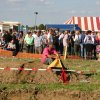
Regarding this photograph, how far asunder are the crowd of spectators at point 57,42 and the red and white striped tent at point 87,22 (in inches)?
492

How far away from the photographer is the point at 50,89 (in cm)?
1162

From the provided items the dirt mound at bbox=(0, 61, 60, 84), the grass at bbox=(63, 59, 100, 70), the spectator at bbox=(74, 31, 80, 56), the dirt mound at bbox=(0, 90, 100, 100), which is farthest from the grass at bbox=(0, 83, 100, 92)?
the spectator at bbox=(74, 31, 80, 56)

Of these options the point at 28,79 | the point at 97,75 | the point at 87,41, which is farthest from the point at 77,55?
the point at 28,79

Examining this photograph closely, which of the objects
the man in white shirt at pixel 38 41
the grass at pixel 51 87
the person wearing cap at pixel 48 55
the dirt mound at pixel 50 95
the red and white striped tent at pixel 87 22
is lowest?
the dirt mound at pixel 50 95

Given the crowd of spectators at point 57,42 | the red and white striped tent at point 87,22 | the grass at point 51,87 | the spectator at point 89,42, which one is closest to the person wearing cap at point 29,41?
the crowd of spectators at point 57,42

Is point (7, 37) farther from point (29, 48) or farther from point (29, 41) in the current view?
point (29, 48)

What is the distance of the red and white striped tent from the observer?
120 ft

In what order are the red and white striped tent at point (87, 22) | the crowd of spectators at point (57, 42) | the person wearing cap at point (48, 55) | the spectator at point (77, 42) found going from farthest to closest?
the red and white striped tent at point (87, 22) < the spectator at point (77, 42) < the crowd of spectators at point (57, 42) < the person wearing cap at point (48, 55)

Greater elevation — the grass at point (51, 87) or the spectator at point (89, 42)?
the spectator at point (89, 42)

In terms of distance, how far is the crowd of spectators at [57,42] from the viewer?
22531mm

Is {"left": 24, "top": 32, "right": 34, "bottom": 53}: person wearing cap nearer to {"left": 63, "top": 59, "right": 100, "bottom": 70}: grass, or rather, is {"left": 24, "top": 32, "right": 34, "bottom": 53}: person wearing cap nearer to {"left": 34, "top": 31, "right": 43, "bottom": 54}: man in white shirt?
{"left": 34, "top": 31, "right": 43, "bottom": 54}: man in white shirt

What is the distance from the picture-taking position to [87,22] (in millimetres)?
36844

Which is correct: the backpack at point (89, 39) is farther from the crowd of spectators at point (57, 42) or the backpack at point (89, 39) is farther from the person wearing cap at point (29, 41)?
the person wearing cap at point (29, 41)

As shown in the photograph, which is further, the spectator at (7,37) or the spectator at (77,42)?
the spectator at (77,42)
